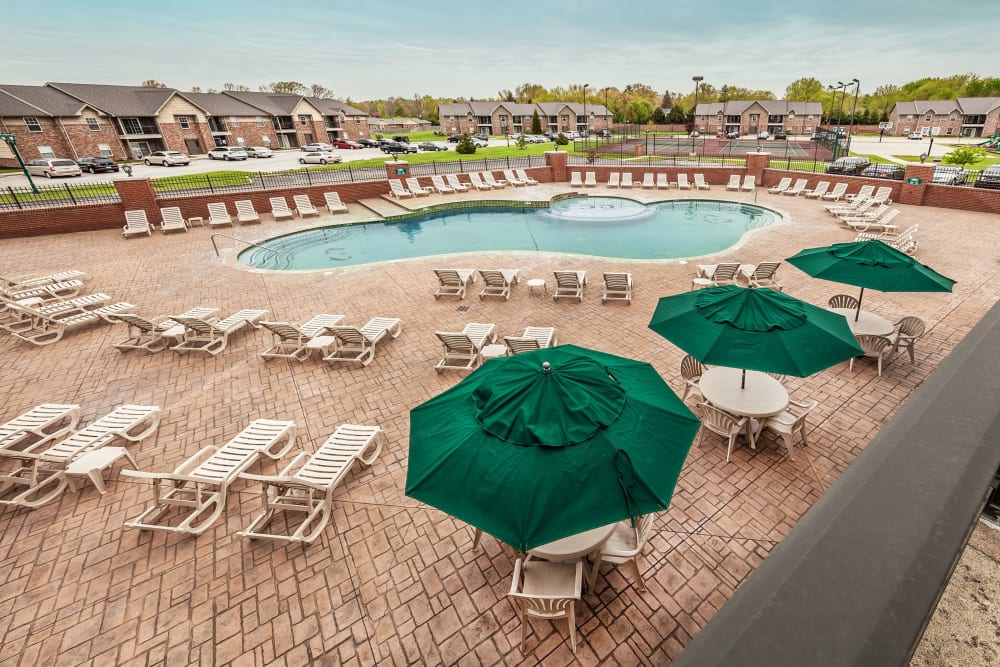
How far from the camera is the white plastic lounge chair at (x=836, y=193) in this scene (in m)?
19.8

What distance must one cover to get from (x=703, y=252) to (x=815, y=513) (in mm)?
15129

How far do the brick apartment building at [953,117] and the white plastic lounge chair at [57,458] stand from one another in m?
110

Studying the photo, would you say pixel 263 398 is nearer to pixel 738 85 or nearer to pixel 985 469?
pixel 985 469

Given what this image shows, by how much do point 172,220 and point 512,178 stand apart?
17382mm

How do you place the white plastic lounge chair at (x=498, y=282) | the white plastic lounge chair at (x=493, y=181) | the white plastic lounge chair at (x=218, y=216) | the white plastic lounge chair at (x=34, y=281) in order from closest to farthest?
the white plastic lounge chair at (x=498, y=282) < the white plastic lounge chair at (x=34, y=281) < the white plastic lounge chair at (x=218, y=216) < the white plastic lounge chair at (x=493, y=181)

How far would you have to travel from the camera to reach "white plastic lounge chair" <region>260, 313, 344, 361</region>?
323 inches

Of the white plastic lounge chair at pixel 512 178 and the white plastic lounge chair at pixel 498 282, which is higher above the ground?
the white plastic lounge chair at pixel 512 178

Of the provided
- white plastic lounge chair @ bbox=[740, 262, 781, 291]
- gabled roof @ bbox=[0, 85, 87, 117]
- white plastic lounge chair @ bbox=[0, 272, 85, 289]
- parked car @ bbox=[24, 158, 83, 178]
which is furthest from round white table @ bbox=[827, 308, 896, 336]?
gabled roof @ bbox=[0, 85, 87, 117]

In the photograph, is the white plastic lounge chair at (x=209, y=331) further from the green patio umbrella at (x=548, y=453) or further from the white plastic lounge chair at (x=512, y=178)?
the white plastic lounge chair at (x=512, y=178)

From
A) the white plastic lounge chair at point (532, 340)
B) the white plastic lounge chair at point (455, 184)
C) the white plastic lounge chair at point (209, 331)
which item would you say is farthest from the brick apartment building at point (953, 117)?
the white plastic lounge chair at point (209, 331)

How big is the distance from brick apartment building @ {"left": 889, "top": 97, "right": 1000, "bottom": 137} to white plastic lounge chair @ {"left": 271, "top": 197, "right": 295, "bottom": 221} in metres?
103

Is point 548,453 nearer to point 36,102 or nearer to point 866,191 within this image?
point 866,191

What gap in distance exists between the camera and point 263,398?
728cm

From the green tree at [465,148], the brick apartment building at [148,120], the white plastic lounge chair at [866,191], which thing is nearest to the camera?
the white plastic lounge chair at [866,191]
